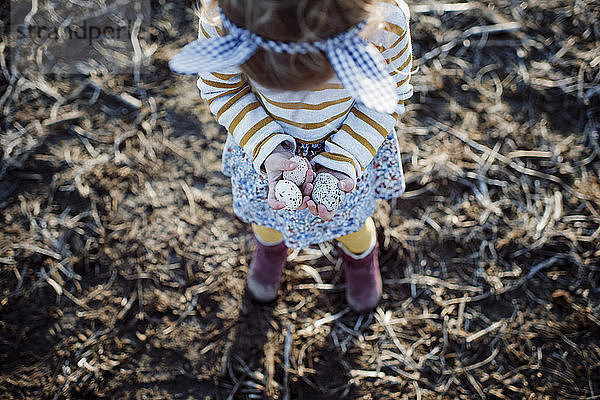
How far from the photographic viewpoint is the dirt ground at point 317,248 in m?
1.77

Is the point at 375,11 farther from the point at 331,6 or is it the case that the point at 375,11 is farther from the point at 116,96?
the point at 116,96

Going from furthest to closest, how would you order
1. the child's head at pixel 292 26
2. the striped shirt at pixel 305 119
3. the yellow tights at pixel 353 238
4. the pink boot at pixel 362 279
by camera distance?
the pink boot at pixel 362 279 < the yellow tights at pixel 353 238 < the striped shirt at pixel 305 119 < the child's head at pixel 292 26

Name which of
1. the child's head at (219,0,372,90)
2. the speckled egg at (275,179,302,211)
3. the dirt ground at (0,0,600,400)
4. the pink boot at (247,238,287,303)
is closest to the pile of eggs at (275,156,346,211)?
the speckled egg at (275,179,302,211)

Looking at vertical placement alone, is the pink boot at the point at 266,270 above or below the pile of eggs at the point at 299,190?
below

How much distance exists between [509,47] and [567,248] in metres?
1.05

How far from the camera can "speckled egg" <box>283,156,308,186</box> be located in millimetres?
1251

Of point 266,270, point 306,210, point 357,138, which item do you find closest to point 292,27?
point 357,138

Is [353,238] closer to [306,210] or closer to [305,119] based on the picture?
[306,210]

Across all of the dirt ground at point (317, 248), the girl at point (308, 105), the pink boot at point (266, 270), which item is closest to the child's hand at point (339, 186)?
the girl at point (308, 105)

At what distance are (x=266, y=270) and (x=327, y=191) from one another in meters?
0.64

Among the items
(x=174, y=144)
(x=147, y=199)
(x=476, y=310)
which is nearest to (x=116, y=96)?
(x=174, y=144)

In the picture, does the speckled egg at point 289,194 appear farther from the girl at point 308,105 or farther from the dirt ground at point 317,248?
the dirt ground at point 317,248

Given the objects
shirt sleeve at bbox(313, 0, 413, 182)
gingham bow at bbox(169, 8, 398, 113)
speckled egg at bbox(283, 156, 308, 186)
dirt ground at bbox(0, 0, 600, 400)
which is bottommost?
dirt ground at bbox(0, 0, 600, 400)

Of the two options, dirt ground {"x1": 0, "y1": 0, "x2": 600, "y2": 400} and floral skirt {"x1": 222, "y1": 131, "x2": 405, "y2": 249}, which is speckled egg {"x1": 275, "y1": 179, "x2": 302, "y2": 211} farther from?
dirt ground {"x1": 0, "y1": 0, "x2": 600, "y2": 400}
